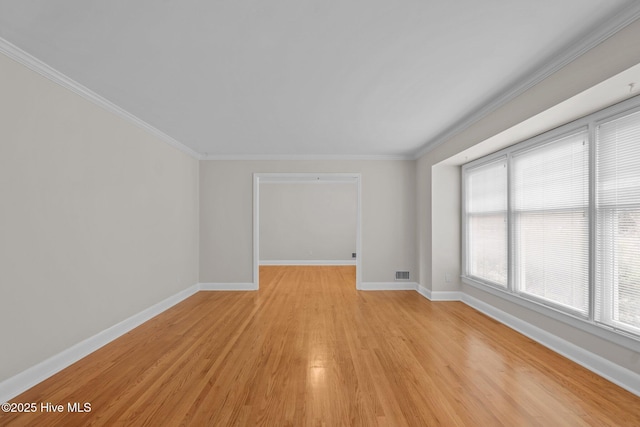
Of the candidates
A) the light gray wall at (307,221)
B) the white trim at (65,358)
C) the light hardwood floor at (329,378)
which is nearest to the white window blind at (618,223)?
the light hardwood floor at (329,378)

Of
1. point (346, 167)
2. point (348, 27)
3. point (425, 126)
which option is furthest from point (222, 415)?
point (346, 167)

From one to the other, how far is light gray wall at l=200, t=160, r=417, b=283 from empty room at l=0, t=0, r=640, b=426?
1.11 metres

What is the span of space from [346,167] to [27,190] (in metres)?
4.69

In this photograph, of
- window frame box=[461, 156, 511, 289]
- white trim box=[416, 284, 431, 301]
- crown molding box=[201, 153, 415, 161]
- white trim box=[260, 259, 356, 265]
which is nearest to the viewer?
window frame box=[461, 156, 511, 289]

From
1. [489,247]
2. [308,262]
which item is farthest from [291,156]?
[308,262]

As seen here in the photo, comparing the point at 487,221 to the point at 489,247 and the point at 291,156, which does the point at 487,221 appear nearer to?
the point at 489,247

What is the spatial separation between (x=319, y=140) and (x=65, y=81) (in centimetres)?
316

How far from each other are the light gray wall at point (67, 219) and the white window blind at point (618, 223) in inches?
190

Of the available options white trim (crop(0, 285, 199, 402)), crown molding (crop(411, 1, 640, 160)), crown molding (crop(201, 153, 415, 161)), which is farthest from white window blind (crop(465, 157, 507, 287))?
white trim (crop(0, 285, 199, 402))

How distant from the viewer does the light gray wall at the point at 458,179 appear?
2.08 m

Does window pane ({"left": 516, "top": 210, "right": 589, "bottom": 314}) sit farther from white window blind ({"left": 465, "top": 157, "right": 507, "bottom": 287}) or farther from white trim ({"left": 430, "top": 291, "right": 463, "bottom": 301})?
white trim ({"left": 430, "top": 291, "right": 463, "bottom": 301})

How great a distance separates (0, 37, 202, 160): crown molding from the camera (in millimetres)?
2250

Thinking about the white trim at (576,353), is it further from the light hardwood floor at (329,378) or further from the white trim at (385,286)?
the white trim at (385,286)

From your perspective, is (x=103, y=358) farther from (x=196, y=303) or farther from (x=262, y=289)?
(x=262, y=289)
